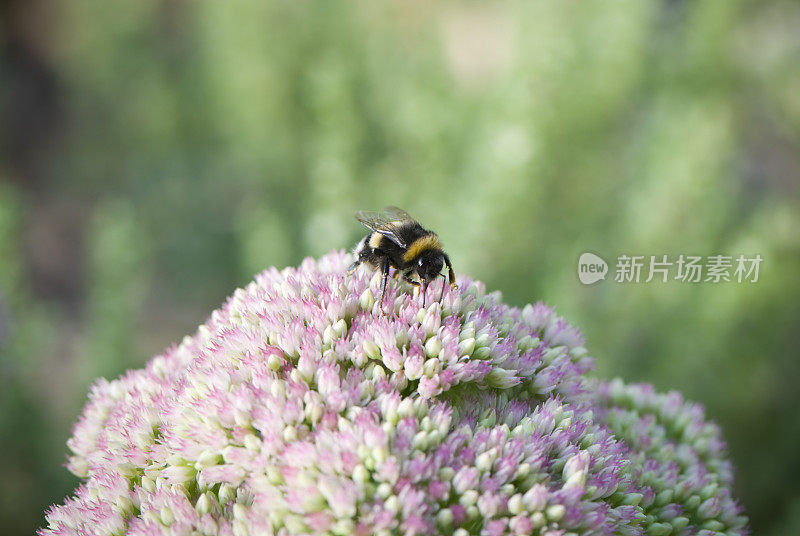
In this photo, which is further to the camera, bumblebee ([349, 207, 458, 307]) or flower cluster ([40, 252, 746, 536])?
bumblebee ([349, 207, 458, 307])

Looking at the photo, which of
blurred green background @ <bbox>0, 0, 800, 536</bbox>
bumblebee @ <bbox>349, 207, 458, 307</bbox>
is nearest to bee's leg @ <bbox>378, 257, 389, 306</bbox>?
bumblebee @ <bbox>349, 207, 458, 307</bbox>

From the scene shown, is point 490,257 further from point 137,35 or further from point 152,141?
point 137,35

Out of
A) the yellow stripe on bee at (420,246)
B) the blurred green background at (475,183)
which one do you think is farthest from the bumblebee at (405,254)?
the blurred green background at (475,183)

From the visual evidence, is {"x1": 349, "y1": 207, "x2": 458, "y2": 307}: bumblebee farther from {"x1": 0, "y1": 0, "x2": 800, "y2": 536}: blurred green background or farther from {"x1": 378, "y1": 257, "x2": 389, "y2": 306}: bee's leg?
{"x1": 0, "y1": 0, "x2": 800, "y2": 536}: blurred green background

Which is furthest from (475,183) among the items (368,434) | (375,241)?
(368,434)

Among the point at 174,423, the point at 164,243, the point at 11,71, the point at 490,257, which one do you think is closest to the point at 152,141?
the point at 164,243
